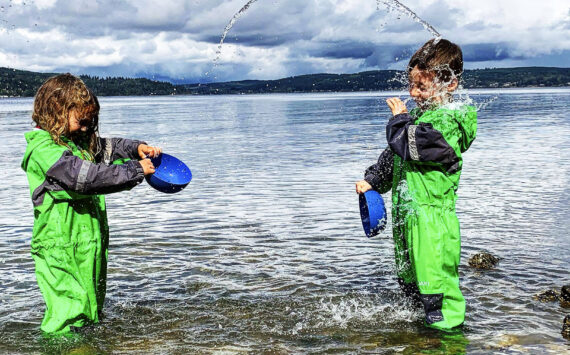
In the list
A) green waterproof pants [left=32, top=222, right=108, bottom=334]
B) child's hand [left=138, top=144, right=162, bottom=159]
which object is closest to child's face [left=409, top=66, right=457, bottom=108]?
child's hand [left=138, top=144, right=162, bottom=159]

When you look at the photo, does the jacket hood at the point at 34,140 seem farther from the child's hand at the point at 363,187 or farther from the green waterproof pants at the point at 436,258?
the green waterproof pants at the point at 436,258

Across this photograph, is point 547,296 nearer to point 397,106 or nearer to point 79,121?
point 397,106

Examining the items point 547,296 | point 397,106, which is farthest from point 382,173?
point 547,296

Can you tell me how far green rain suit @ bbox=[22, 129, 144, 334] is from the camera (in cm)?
428

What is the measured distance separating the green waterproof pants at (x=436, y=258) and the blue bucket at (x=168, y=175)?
1.99 meters

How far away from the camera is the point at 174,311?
6.06 meters

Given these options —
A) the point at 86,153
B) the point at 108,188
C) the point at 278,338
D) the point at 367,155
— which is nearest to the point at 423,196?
the point at 278,338

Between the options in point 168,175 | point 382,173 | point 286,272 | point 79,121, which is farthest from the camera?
point 286,272

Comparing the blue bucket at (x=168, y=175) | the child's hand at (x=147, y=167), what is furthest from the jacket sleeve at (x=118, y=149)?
the child's hand at (x=147, y=167)

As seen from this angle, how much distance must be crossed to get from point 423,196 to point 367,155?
1531 centimetres

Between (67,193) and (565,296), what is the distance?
4728 millimetres

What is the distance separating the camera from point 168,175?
18.0 feet

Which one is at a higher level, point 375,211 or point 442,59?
point 442,59

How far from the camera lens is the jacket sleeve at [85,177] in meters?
4.24
